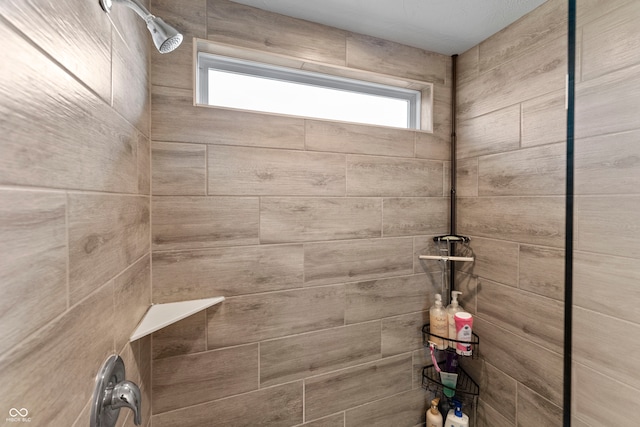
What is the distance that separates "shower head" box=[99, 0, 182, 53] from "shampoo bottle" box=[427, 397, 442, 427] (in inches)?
68.6

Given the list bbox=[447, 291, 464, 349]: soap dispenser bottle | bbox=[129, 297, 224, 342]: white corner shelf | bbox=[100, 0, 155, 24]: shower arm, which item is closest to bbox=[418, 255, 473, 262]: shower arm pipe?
bbox=[447, 291, 464, 349]: soap dispenser bottle

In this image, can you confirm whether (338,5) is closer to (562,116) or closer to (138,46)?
(138,46)

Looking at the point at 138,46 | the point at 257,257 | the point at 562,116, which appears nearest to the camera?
the point at 138,46

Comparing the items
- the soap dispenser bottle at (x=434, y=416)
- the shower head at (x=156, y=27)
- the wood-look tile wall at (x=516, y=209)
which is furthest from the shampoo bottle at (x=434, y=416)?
the shower head at (x=156, y=27)

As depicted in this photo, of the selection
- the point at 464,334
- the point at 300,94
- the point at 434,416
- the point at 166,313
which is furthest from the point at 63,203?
the point at 434,416

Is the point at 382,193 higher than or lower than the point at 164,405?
higher

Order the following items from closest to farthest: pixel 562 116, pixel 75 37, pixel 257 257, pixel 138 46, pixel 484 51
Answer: pixel 75 37
pixel 138 46
pixel 562 116
pixel 257 257
pixel 484 51

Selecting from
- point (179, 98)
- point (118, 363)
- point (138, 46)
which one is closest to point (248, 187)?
point (179, 98)

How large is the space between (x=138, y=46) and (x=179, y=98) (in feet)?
0.60

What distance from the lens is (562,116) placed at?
0.93m

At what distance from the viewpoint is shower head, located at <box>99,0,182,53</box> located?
543mm

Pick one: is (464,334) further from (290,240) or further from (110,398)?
(110,398)

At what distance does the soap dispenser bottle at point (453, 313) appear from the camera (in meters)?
1.19

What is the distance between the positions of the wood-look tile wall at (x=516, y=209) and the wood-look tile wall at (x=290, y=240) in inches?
6.4
